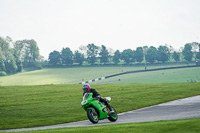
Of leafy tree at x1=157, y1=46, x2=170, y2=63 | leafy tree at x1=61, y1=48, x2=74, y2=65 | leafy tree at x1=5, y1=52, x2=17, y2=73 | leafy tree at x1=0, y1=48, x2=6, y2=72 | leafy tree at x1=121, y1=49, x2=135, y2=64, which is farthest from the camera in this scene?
leafy tree at x1=121, y1=49, x2=135, y2=64

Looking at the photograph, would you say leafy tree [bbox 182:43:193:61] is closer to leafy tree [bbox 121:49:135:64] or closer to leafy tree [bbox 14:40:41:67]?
leafy tree [bbox 121:49:135:64]

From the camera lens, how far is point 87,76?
125188mm

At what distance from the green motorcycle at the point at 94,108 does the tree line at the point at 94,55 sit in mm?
128182

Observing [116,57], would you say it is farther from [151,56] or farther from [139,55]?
[151,56]

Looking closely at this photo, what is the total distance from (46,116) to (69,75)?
10725 centimetres

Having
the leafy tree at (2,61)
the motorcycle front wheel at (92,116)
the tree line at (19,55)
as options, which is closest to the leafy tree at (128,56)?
the tree line at (19,55)

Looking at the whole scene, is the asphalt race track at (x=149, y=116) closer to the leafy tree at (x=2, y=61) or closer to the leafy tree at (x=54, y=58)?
the leafy tree at (x=2, y=61)

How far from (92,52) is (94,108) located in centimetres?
15284

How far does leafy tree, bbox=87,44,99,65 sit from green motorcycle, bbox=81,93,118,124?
460 feet

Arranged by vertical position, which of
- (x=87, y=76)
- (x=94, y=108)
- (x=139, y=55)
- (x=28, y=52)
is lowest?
(x=87, y=76)

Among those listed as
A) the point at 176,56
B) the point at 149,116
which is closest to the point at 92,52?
the point at 176,56

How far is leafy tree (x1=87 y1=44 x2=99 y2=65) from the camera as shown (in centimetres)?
16662

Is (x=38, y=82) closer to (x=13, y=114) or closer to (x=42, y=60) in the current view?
(x=42, y=60)

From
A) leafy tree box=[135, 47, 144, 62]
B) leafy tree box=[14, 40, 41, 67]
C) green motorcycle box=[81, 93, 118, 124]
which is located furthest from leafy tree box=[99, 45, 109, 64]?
green motorcycle box=[81, 93, 118, 124]
